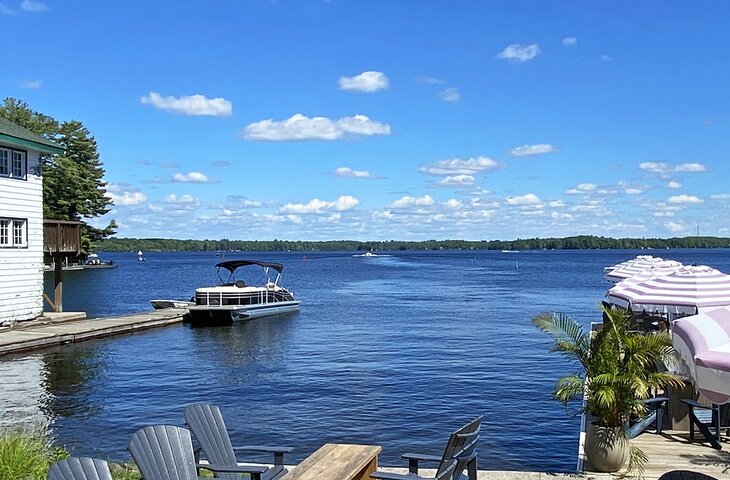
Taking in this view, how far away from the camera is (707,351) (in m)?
7.77

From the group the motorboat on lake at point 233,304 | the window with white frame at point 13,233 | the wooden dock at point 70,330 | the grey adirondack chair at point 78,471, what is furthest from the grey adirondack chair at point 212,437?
the motorboat on lake at point 233,304

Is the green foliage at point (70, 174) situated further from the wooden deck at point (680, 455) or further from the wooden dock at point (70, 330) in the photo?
the wooden deck at point (680, 455)

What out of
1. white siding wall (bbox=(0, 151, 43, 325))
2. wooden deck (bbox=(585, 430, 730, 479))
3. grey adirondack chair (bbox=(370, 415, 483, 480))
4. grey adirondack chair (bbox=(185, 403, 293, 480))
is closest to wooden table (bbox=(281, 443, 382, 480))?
grey adirondack chair (bbox=(370, 415, 483, 480))

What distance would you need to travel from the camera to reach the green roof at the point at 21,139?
2832 cm

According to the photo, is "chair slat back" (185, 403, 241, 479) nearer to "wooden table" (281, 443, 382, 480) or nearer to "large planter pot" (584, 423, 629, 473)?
"wooden table" (281, 443, 382, 480)

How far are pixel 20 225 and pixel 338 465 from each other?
2612cm

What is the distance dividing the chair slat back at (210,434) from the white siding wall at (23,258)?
22.9 metres

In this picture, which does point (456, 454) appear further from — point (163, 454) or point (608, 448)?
point (608, 448)

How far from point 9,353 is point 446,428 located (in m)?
16.1

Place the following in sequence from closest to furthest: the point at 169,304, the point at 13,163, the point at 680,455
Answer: the point at 680,455, the point at 13,163, the point at 169,304

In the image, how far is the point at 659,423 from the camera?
11484 millimetres

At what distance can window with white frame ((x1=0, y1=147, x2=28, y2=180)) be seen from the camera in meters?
28.7

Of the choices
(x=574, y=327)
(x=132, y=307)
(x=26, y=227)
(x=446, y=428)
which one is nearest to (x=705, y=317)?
(x=574, y=327)

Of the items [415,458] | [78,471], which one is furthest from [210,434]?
[78,471]
